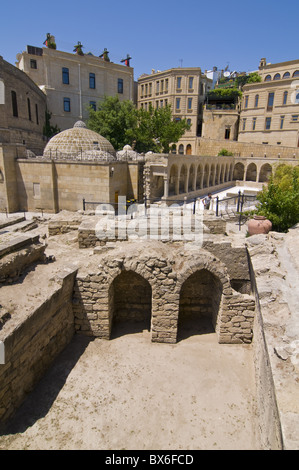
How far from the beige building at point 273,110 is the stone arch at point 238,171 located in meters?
4.48

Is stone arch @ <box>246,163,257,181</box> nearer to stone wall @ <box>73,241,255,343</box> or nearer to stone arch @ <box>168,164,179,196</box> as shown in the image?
stone arch @ <box>168,164,179,196</box>

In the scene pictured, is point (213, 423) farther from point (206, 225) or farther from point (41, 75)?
point (41, 75)

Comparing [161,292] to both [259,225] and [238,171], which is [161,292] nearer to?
[259,225]

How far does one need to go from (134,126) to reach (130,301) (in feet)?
82.8

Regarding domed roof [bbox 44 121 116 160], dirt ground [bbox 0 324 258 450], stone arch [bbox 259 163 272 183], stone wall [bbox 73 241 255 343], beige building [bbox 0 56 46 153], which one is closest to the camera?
dirt ground [bbox 0 324 258 450]

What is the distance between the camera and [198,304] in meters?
8.84

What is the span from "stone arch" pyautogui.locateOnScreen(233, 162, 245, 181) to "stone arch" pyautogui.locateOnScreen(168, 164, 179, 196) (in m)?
18.0

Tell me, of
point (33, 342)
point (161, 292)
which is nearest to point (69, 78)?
point (161, 292)

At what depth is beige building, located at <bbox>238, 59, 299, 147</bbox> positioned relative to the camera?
38.5m

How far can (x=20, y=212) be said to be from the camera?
19.2 metres

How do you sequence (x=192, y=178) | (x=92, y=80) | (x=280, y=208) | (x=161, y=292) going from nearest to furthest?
(x=161, y=292), (x=280, y=208), (x=192, y=178), (x=92, y=80)

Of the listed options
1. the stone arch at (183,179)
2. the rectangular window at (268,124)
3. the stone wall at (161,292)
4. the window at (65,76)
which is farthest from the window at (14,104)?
the rectangular window at (268,124)

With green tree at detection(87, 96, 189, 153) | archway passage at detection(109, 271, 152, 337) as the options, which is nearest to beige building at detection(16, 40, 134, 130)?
green tree at detection(87, 96, 189, 153)
